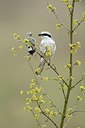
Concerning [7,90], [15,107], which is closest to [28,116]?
[15,107]

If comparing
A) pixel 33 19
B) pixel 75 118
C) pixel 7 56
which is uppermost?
pixel 33 19

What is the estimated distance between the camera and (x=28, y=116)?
2.78 m

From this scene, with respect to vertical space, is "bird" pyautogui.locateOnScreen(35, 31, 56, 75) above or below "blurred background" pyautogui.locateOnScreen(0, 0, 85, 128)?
above

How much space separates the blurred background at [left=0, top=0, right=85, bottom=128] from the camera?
2.77 metres

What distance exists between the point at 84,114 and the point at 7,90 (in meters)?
0.57

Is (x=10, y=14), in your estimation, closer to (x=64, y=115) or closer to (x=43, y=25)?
(x=43, y=25)

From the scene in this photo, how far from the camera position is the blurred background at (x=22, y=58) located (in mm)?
2770

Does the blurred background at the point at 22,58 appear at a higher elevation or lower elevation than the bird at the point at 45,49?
lower

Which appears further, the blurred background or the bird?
the blurred background

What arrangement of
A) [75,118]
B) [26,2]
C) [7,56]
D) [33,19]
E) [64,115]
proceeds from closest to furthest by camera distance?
[64,115] < [75,118] < [7,56] < [33,19] < [26,2]

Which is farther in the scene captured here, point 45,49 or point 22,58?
point 22,58

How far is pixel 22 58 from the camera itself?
351cm

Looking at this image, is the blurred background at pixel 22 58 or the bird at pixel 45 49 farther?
the blurred background at pixel 22 58

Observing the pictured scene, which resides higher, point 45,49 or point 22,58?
point 45,49
